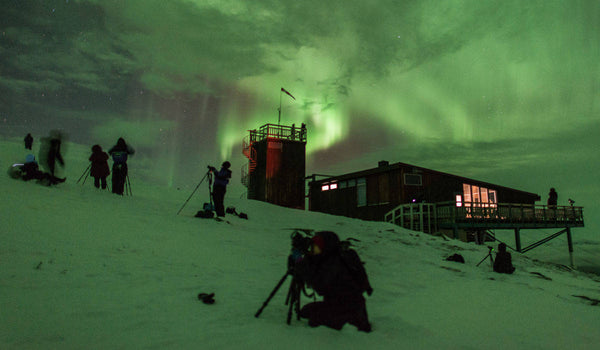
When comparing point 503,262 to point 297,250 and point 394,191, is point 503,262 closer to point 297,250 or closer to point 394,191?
point 297,250

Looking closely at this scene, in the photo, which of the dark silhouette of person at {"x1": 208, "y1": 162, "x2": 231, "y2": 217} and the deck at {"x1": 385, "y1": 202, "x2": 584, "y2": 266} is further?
the deck at {"x1": 385, "y1": 202, "x2": 584, "y2": 266}

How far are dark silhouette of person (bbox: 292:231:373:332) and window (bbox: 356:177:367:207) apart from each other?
890 inches

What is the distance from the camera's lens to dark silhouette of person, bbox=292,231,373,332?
3.75 m

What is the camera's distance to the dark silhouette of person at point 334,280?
3.75 m

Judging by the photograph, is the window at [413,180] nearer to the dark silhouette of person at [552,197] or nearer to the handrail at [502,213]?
the handrail at [502,213]

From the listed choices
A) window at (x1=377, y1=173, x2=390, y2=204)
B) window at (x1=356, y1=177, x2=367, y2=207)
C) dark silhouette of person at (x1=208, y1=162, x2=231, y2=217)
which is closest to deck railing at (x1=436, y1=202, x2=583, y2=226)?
window at (x1=377, y1=173, x2=390, y2=204)

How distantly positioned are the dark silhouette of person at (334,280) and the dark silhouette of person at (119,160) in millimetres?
11141

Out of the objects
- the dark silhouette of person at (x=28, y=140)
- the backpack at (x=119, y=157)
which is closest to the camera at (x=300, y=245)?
the backpack at (x=119, y=157)

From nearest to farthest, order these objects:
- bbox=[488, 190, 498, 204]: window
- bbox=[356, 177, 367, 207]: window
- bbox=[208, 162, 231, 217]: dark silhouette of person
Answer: bbox=[208, 162, 231, 217]: dark silhouette of person → bbox=[356, 177, 367, 207]: window → bbox=[488, 190, 498, 204]: window

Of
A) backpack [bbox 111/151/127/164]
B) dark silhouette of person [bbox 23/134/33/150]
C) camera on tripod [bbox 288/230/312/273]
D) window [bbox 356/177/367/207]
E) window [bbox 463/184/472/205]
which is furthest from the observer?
dark silhouette of person [bbox 23/134/33/150]

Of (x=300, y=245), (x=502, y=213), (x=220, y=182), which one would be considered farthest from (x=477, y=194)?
(x=300, y=245)

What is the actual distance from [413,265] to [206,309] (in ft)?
22.9

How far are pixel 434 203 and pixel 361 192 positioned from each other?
630 centimetres

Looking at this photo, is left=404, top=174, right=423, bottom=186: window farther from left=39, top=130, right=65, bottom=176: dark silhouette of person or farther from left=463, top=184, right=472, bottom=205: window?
left=39, top=130, right=65, bottom=176: dark silhouette of person
